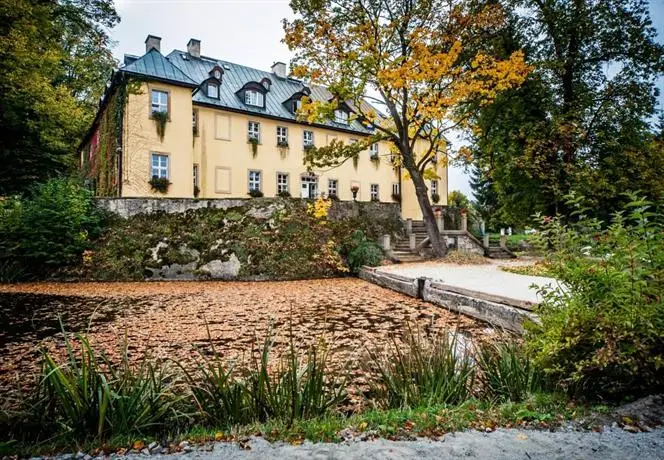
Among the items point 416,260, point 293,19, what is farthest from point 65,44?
point 416,260

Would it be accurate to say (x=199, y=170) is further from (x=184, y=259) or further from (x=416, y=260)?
(x=416, y=260)

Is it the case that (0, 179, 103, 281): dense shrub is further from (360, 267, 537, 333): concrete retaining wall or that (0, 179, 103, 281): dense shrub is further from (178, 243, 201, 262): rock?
(360, 267, 537, 333): concrete retaining wall

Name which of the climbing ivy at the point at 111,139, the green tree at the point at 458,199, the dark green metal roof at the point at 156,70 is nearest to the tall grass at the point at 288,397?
the climbing ivy at the point at 111,139

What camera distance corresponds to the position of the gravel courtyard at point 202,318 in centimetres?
470

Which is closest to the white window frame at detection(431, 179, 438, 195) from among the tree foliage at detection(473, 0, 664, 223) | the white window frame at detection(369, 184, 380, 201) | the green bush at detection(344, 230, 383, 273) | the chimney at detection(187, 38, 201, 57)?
the white window frame at detection(369, 184, 380, 201)

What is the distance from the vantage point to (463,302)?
714 centimetres

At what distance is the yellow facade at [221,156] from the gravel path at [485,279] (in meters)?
4.85

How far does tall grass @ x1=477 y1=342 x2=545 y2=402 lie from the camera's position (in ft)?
10.1

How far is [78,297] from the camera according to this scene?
9.14m

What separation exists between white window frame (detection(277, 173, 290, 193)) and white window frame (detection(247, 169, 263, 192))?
1.26 m

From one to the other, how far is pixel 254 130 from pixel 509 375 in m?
21.6

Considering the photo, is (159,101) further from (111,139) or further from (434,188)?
(434,188)

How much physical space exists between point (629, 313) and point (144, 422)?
11.3 ft

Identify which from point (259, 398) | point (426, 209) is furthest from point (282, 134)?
point (259, 398)
